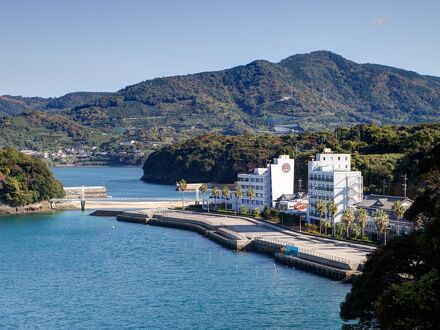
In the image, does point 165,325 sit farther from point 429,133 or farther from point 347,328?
point 429,133

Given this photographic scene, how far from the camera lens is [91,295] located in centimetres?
4006

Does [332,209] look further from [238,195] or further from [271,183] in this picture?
[238,195]

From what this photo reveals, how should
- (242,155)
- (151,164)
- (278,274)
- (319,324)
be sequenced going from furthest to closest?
1. (151,164)
2. (242,155)
3. (278,274)
4. (319,324)

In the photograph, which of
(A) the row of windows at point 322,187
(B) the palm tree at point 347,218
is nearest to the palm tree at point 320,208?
(A) the row of windows at point 322,187

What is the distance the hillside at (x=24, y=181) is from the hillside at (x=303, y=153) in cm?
2660

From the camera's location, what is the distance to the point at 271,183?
7412 cm

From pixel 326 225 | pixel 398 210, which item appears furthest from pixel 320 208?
pixel 398 210

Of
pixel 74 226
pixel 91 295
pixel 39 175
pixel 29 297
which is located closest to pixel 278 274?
pixel 91 295

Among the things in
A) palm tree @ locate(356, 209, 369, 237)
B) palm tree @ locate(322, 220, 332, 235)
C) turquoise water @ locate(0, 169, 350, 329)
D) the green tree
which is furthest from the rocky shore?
palm tree @ locate(356, 209, 369, 237)

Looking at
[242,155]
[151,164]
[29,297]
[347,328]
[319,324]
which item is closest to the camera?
[347,328]

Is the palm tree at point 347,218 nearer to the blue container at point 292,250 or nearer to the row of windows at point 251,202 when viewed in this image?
the blue container at point 292,250

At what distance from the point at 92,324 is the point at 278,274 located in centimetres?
1398

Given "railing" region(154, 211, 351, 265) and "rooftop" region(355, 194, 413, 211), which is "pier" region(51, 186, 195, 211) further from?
"rooftop" region(355, 194, 413, 211)

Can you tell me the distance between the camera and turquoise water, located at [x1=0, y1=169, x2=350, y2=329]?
34594 mm
